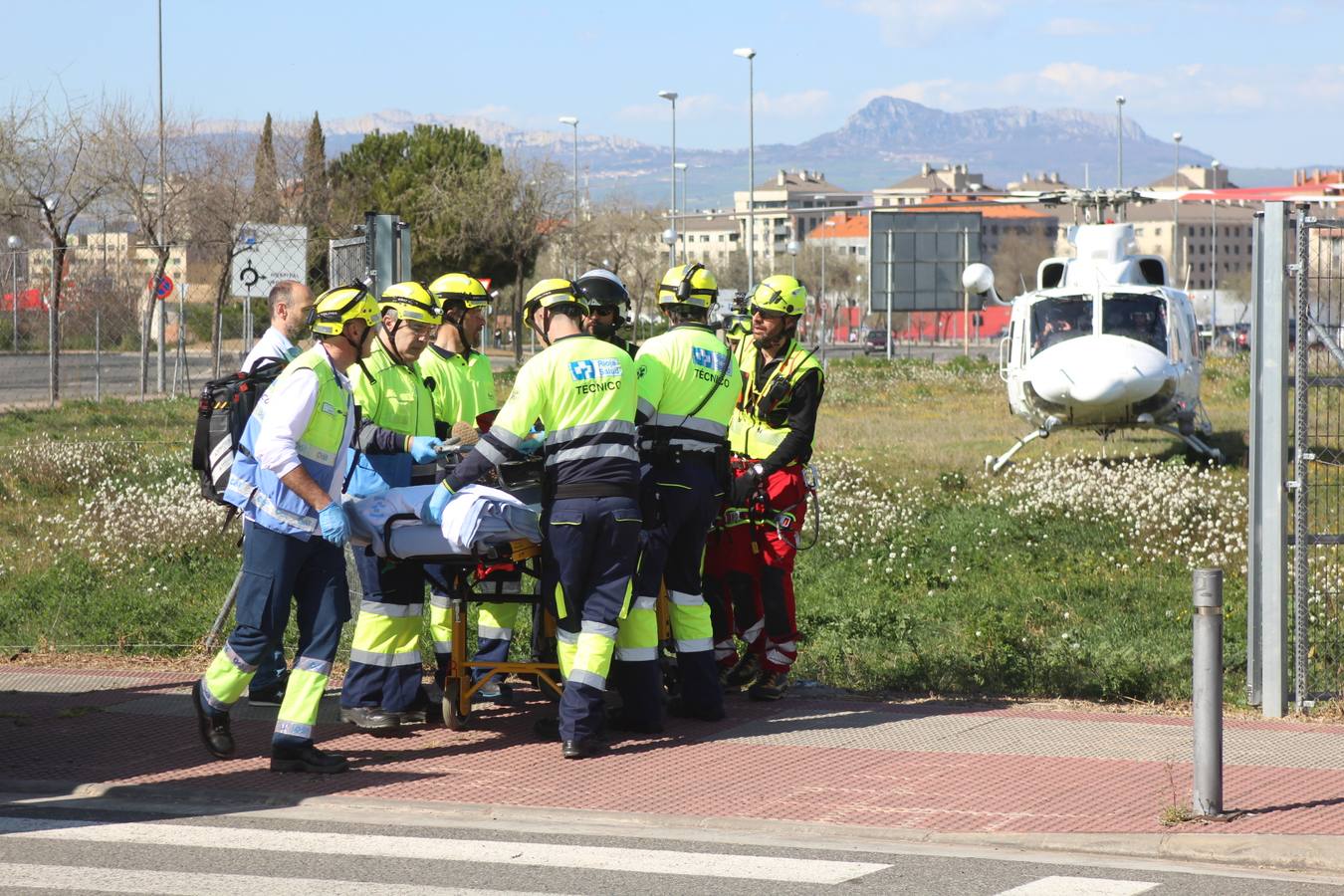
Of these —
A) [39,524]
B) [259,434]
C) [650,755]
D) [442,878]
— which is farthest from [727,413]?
[39,524]

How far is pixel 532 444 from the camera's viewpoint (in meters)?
8.24

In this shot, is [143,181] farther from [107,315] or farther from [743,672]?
[743,672]

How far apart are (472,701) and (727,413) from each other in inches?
83.7

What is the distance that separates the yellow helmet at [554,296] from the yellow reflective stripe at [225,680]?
2.08m

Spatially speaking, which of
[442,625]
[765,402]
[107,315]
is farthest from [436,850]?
[107,315]

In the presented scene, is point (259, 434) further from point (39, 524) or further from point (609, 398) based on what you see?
point (39, 524)

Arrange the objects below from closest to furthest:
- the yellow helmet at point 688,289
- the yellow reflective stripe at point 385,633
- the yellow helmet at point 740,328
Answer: the yellow reflective stripe at point 385,633, the yellow helmet at point 688,289, the yellow helmet at point 740,328

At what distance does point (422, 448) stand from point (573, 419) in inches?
40.8

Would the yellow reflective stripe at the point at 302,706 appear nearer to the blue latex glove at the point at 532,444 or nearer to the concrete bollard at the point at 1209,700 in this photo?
the blue latex glove at the point at 532,444

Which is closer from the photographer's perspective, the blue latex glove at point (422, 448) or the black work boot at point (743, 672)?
the blue latex glove at point (422, 448)

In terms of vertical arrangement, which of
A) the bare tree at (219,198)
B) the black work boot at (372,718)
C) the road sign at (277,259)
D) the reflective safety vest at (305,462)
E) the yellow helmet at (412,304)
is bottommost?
the black work boot at (372,718)

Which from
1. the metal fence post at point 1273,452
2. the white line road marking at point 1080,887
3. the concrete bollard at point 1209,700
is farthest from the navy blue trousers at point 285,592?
the metal fence post at point 1273,452

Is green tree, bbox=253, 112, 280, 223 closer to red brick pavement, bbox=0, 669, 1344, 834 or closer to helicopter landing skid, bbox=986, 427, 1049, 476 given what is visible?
helicopter landing skid, bbox=986, 427, 1049, 476

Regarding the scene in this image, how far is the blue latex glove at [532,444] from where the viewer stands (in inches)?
323
